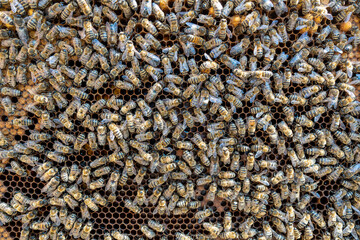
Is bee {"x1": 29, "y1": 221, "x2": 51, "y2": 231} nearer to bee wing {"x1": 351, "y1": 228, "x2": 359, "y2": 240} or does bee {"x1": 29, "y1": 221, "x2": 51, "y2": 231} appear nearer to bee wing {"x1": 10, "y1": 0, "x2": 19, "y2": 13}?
bee wing {"x1": 10, "y1": 0, "x2": 19, "y2": 13}

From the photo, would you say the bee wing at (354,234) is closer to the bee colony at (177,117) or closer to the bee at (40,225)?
the bee colony at (177,117)

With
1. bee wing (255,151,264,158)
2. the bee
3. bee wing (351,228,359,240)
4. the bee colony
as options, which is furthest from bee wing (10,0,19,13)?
bee wing (351,228,359,240)

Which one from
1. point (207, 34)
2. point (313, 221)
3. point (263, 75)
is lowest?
point (313, 221)

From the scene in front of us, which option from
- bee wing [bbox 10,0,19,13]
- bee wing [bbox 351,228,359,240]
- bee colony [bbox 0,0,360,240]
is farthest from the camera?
bee wing [bbox 351,228,359,240]

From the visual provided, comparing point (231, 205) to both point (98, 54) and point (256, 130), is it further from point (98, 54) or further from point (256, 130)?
point (98, 54)

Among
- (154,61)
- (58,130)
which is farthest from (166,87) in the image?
(58,130)

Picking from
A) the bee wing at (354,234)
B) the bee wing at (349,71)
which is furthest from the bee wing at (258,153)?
the bee wing at (354,234)

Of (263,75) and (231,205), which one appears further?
(231,205)

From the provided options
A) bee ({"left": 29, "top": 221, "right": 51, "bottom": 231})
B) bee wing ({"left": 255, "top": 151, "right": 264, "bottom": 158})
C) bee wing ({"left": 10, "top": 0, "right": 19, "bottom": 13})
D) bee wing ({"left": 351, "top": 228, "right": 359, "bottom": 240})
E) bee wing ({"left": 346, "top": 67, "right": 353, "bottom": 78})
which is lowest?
bee wing ({"left": 351, "top": 228, "right": 359, "bottom": 240})
